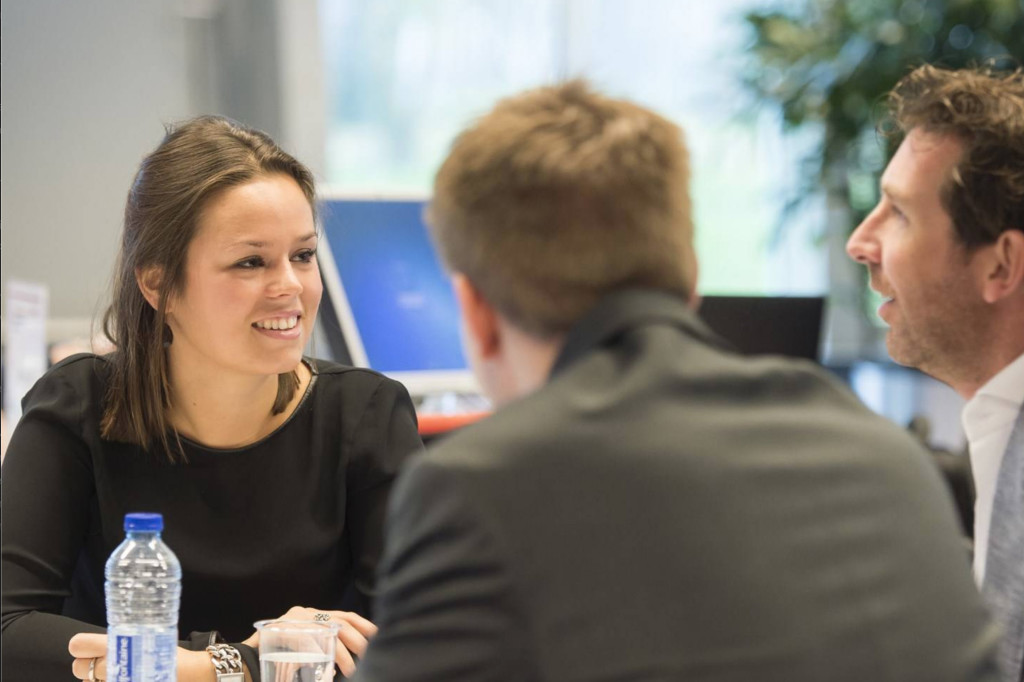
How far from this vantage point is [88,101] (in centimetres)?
412

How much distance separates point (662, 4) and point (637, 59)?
0.28 metres

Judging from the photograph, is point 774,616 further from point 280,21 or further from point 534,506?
point 280,21

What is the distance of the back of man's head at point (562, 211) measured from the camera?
2.93 ft

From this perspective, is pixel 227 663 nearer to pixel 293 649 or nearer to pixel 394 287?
pixel 293 649

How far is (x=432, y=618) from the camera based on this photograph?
0.79 meters

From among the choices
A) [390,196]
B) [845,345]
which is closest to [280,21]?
[390,196]

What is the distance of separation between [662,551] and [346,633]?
2.53 ft

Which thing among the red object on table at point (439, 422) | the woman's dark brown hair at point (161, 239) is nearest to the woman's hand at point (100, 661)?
the woman's dark brown hair at point (161, 239)

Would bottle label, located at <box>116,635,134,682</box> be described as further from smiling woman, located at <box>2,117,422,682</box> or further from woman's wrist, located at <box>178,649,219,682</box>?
smiling woman, located at <box>2,117,422,682</box>

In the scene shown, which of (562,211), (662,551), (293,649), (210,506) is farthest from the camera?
(210,506)

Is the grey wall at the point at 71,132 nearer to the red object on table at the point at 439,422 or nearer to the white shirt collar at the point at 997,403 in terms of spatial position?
the red object on table at the point at 439,422

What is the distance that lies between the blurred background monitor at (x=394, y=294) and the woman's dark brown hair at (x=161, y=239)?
85 cm

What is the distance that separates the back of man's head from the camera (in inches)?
35.2

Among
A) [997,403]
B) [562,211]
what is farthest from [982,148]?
[562,211]
